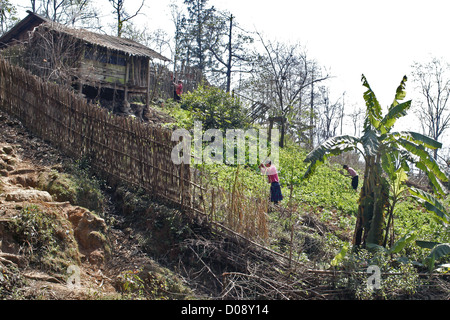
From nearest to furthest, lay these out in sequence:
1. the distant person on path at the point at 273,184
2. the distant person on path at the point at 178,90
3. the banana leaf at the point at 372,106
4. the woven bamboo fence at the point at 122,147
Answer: the woven bamboo fence at the point at 122,147
the banana leaf at the point at 372,106
the distant person on path at the point at 273,184
the distant person on path at the point at 178,90

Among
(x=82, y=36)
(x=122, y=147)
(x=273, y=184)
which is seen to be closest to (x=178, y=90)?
(x=82, y=36)

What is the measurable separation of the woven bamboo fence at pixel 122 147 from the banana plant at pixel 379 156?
1598 millimetres

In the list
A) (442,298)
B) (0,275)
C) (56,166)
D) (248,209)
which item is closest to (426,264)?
(442,298)

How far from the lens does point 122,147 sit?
25.0 ft

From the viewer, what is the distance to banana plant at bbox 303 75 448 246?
6523 mm

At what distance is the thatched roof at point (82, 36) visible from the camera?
13.9 metres

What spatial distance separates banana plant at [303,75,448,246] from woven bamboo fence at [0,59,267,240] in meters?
1.60

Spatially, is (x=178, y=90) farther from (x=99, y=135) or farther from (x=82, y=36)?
→ (x=99, y=135)

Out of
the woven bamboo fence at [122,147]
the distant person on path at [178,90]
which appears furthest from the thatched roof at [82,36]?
the woven bamboo fence at [122,147]

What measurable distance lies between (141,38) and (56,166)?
23564 millimetres

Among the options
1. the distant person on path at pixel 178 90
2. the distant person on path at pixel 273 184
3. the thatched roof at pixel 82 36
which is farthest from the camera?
the distant person on path at pixel 178 90

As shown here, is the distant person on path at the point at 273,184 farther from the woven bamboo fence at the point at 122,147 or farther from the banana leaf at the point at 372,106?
the banana leaf at the point at 372,106

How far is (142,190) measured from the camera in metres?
7.34

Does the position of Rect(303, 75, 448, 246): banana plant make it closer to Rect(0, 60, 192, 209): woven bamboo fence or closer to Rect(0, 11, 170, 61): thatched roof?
Rect(0, 60, 192, 209): woven bamboo fence
